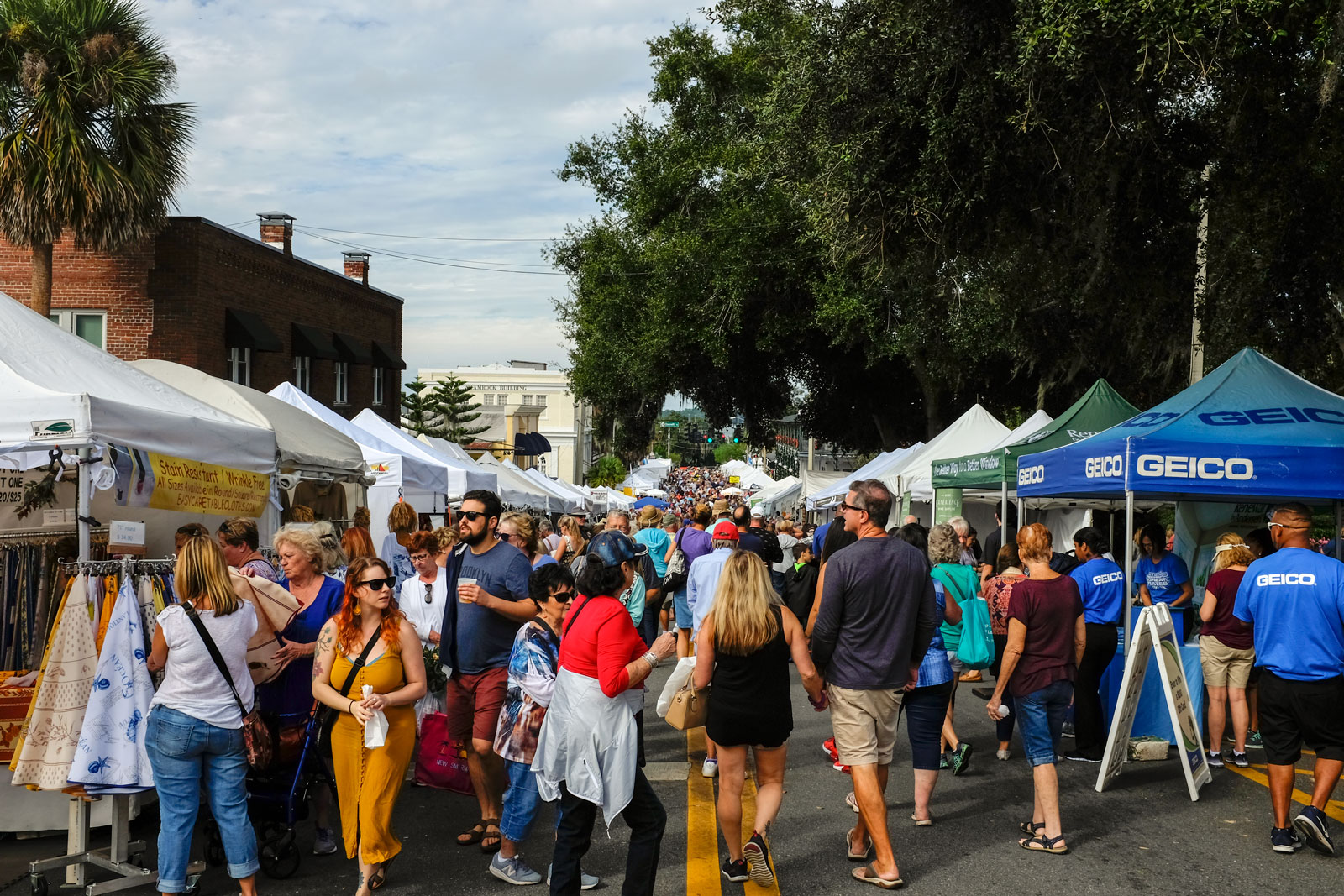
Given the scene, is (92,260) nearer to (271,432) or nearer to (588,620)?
(271,432)

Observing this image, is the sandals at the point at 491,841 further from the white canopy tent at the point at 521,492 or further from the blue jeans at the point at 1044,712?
the white canopy tent at the point at 521,492

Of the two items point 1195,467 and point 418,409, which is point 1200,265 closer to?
point 1195,467

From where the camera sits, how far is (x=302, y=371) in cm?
2978

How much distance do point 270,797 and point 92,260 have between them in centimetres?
2083

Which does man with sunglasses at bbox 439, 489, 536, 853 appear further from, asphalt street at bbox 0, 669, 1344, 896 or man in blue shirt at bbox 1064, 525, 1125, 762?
man in blue shirt at bbox 1064, 525, 1125, 762

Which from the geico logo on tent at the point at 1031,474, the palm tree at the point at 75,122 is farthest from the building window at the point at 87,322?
the geico logo on tent at the point at 1031,474

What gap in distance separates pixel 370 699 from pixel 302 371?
26.0 m

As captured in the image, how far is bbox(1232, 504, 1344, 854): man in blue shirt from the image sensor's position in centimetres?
631

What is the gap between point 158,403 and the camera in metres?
7.14

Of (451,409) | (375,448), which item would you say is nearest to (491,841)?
(375,448)

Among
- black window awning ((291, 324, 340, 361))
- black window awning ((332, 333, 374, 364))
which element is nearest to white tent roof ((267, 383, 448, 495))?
black window awning ((291, 324, 340, 361))

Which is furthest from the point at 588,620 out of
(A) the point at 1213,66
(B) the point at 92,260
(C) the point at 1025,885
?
(B) the point at 92,260

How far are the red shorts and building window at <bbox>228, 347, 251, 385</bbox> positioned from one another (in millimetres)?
21180

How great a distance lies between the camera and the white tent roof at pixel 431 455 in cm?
1680
